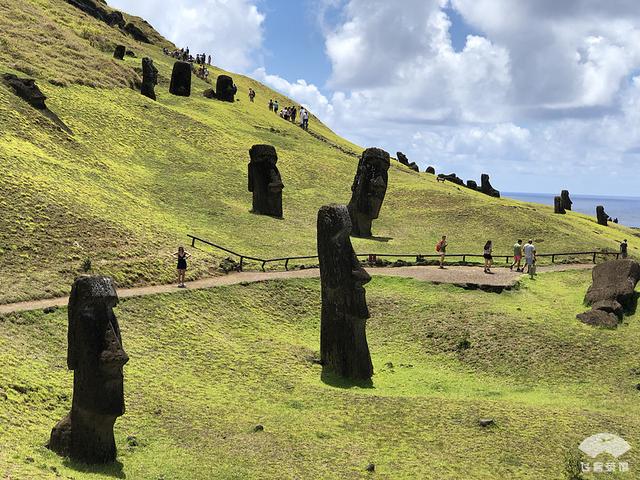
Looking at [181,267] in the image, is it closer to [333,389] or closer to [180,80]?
A: [333,389]

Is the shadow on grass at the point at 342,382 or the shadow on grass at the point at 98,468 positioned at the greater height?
the shadow on grass at the point at 342,382

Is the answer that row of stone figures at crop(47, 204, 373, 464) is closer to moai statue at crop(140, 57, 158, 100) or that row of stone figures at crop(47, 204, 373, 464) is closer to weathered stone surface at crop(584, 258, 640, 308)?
weathered stone surface at crop(584, 258, 640, 308)

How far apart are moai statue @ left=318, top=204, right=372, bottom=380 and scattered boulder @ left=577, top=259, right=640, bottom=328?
10.8 m

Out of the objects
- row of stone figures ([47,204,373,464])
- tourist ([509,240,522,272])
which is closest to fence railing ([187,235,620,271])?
tourist ([509,240,522,272])

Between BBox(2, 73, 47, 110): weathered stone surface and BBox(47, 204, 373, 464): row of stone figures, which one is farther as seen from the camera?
BBox(2, 73, 47, 110): weathered stone surface

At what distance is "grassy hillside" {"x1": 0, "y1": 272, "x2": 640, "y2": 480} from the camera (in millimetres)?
17828

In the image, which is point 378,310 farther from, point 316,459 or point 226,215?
point 226,215

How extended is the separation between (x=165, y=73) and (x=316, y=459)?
7706 centimetres

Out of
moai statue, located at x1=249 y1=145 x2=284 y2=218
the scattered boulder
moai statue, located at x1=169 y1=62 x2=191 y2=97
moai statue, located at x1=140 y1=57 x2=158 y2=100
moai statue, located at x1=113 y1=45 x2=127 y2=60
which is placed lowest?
the scattered boulder

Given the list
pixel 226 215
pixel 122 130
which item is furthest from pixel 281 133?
pixel 226 215

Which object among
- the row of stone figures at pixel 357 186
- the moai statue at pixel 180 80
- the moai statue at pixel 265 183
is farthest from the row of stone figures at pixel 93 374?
the moai statue at pixel 180 80

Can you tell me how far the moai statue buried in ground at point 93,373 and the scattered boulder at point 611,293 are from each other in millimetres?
20879

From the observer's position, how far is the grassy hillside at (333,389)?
1783 cm

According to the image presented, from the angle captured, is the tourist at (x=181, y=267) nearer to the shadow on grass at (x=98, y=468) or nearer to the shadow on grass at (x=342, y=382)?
the shadow on grass at (x=342, y=382)
